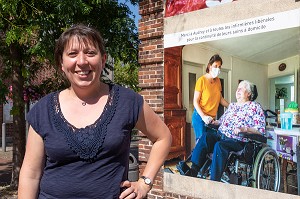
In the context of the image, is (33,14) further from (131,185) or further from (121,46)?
(131,185)

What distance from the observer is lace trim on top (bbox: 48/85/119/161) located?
176 centimetres

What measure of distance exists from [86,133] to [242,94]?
356 centimetres

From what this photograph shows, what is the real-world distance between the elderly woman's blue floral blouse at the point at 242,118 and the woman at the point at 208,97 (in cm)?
16

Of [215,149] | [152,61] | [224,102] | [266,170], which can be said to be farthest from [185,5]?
[266,170]

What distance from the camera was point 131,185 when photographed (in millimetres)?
1884

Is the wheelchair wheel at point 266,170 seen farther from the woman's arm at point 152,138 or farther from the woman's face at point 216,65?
the woman's arm at point 152,138

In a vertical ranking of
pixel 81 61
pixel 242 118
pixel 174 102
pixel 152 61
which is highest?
pixel 152 61

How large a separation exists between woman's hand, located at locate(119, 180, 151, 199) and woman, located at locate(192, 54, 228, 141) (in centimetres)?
339

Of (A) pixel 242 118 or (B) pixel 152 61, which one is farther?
(B) pixel 152 61

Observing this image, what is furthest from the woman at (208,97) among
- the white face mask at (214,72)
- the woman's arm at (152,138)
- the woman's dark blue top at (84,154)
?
the woman's dark blue top at (84,154)

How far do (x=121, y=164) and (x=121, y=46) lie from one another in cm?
611

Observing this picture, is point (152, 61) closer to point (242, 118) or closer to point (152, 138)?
point (242, 118)

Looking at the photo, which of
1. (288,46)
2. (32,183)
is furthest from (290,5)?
(32,183)

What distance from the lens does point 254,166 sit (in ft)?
15.7
